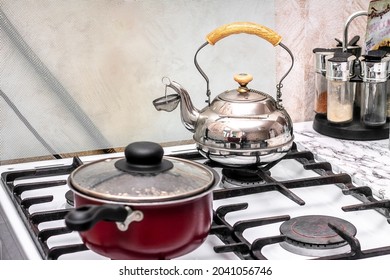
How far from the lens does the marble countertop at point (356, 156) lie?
52.3 inches

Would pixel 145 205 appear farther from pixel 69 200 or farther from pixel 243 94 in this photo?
pixel 243 94

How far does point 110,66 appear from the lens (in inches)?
60.9

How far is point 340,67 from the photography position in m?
1.51

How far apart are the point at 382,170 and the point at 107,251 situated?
0.69 m

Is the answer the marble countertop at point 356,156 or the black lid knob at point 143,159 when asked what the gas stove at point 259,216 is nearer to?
the marble countertop at point 356,156

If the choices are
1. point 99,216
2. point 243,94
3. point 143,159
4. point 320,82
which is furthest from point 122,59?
point 99,216

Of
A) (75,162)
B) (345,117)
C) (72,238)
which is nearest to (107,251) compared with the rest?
(72,238)

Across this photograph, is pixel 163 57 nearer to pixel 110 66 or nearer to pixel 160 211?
pixel 110 66

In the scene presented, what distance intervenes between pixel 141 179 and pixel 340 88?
77cm

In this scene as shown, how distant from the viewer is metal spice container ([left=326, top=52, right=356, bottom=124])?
1510 mm

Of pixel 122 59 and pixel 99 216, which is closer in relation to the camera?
pixel 99 216

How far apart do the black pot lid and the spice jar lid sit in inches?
24.0

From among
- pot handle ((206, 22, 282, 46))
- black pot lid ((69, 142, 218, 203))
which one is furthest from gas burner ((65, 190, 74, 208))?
pot handle ((206, 22, 282, 46))

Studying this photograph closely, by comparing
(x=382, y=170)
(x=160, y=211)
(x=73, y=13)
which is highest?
(x=73, y=13)
